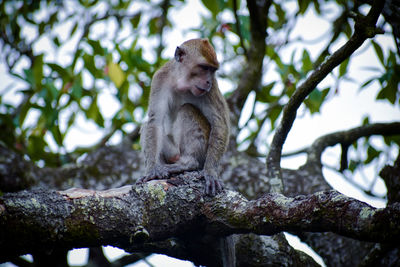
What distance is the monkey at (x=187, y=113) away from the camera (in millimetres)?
5590

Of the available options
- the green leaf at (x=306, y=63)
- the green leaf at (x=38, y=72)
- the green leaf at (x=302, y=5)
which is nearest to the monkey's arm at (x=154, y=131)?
the green leaf at (x=38, y=72)

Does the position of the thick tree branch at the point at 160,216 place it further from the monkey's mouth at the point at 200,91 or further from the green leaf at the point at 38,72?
the green leaf at the point at 38,72

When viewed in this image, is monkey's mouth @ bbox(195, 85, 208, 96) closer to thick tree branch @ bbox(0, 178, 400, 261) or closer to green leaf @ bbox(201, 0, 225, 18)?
green leaf @ bbox(201, 0, 225, 18)

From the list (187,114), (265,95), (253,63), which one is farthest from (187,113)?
(265,95)

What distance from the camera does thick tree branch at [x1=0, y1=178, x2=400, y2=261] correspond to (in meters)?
2.70

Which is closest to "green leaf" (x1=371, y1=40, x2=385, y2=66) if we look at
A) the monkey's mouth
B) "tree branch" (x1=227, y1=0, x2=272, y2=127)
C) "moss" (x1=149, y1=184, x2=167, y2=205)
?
"tree branch" (x1=227, y1=0, x2=272, y2=127)

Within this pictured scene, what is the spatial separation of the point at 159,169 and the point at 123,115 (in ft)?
7.57

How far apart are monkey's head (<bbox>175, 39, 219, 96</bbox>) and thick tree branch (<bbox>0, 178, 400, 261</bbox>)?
2.15 m

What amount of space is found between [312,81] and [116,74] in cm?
361

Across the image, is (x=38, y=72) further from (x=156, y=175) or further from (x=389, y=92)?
(x=389, y=92)

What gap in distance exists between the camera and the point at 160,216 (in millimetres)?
3447

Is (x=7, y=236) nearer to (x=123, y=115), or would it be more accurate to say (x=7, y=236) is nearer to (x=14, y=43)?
(x=123, y=115)

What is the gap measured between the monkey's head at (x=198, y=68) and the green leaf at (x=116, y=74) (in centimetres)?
128

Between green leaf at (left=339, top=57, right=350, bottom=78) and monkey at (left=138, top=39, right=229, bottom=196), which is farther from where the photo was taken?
green leaf at (left=339, top=57, right=350, bottom=78)
